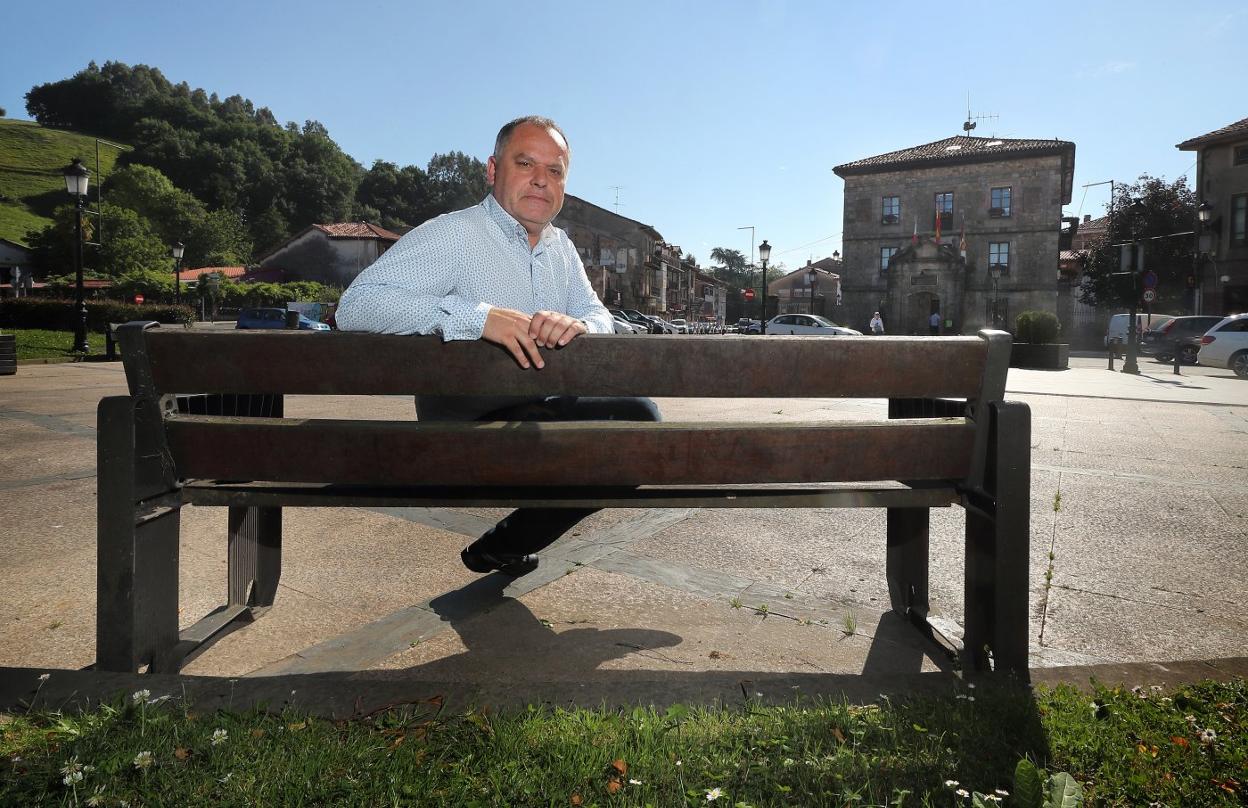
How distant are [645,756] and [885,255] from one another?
47909 mm

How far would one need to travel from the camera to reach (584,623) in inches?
98.3

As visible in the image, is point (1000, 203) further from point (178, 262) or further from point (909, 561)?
point (909, 561)

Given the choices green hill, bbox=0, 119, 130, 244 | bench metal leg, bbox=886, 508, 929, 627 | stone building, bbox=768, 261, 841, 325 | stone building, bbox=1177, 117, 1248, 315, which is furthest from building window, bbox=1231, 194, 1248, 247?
green hill, bbox=0, 119, 130, 244

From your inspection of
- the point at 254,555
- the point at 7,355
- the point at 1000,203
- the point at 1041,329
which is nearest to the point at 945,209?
the point at 1000,203

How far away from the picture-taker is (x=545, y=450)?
171cm

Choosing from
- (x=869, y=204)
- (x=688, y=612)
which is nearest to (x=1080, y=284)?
(x=869, y=204)

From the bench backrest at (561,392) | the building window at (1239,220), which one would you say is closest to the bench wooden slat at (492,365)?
the bench backrest at (561,392)

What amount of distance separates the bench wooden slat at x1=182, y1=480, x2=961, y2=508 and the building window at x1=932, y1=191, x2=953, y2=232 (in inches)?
1859

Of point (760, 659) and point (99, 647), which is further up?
point (99, 647)

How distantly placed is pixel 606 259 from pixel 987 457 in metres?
59.7

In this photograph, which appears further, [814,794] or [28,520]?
[28,520]

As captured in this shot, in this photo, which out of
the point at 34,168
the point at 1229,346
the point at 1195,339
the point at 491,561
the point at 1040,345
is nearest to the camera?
the point at 491,561

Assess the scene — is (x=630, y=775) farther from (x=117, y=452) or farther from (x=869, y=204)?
(x=869, y=204)

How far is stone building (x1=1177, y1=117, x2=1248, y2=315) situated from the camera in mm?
37531
